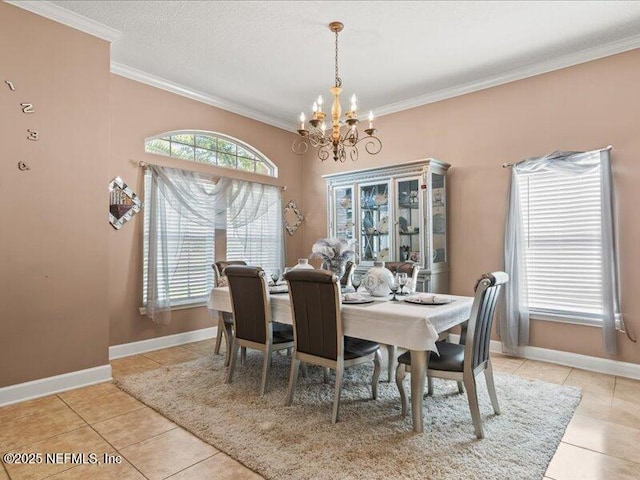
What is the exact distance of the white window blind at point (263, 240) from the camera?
4.91 meters

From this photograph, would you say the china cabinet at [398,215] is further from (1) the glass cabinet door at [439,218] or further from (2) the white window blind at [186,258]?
(2) the white window blind at [186,258]

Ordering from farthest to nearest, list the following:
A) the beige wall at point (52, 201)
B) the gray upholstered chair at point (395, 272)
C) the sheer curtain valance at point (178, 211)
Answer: the sheer curtain valance at point (178, 211), the gray upholstered chair at point (395, 272), the beige wall at point (52, 201)

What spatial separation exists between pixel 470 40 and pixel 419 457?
10.9ft

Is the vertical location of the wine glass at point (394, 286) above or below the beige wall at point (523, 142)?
below

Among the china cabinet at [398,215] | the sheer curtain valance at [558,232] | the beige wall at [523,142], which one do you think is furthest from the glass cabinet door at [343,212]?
the sheer curtain valance at [558,232]

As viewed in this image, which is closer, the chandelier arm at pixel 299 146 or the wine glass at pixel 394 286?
the wine glass at pixel 394 286

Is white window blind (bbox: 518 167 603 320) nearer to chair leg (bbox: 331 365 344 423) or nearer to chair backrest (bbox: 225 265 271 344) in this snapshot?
chair leg (bbox: 331 365 344 423)

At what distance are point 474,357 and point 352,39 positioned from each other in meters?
2.77

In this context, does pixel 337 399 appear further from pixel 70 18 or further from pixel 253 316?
pixel 70 18

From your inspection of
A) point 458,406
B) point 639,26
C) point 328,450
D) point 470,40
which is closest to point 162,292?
point 328,450

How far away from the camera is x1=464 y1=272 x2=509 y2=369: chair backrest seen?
224cm

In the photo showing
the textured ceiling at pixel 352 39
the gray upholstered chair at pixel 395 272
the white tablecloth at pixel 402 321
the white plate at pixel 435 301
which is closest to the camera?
the white tablecloth at pixel 402 321

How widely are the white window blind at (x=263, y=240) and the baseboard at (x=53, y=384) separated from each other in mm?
1989

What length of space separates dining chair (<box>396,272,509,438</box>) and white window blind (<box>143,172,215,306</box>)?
287 cm
